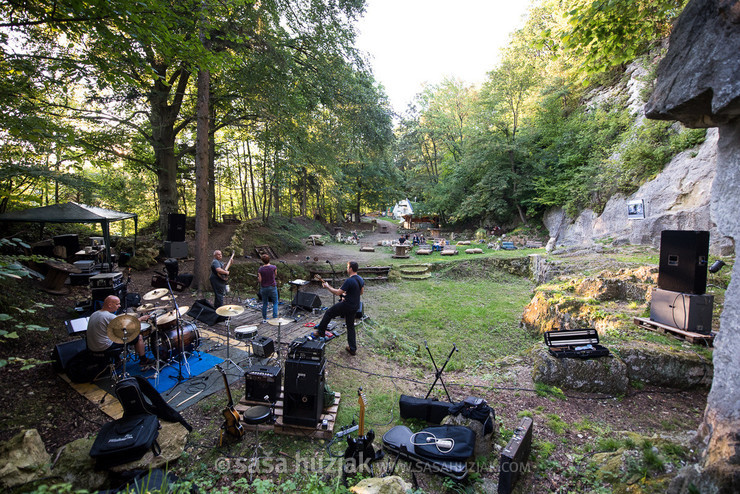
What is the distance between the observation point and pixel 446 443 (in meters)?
3.58

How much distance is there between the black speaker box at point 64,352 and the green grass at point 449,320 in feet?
17.9

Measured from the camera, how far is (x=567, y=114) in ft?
79.1

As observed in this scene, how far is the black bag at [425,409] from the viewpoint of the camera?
4.26 meters

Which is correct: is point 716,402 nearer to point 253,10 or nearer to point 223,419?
point 223,419

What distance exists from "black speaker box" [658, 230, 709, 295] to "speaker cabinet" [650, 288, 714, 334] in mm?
136

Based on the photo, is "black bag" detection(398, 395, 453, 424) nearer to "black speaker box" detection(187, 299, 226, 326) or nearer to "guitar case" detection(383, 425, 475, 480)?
"guitar case" detection(383, 425, 475, 480)

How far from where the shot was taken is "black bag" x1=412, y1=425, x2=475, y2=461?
3.44 m

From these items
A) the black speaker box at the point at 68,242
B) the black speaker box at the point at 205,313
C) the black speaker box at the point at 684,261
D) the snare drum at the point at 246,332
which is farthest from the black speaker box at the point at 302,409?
the black speaker box at the point at 68,242

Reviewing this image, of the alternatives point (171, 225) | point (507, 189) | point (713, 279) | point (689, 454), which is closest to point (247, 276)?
point (171, 225)

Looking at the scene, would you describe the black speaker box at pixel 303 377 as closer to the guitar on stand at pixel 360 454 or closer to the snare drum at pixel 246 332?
the guitar on stand at pixel 360 454

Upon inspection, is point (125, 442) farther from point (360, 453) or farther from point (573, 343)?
point (573, 343)

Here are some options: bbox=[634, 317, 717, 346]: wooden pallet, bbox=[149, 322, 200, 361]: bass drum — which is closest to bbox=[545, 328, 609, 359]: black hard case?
bbox=[634, 317, 717, 346]: wooden pallet

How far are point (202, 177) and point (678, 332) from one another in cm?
1248

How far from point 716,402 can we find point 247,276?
12475mm
